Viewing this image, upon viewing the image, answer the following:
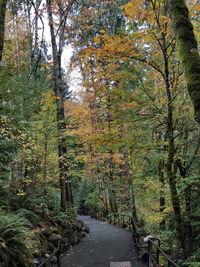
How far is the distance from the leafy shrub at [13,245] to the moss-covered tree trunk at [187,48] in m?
4.40

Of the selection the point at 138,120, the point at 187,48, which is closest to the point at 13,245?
the point at 138,120

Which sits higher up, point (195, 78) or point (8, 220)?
Result: point (195, 78)

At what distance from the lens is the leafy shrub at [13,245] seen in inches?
170

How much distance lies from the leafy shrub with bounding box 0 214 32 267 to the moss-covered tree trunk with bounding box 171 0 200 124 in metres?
4.40

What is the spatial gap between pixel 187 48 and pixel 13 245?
5.18 metres

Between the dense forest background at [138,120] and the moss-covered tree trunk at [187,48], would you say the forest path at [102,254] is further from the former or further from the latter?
the moss-covered tree trunk at [187,48]

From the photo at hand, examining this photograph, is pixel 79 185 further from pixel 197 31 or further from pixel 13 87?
pixel 197 31

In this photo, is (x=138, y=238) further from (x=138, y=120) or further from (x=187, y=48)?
(x=187, y=48)

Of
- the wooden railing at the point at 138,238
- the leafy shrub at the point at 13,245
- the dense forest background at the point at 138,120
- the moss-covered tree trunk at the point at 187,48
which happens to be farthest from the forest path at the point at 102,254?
the moss-covered tree trunk at the point at 187,48

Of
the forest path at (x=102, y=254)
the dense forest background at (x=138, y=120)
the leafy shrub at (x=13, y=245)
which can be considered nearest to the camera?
the leafy shrub at (x=13, y=245)

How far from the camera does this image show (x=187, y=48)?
385 cm

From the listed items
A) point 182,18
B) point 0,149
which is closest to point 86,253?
point 0,149

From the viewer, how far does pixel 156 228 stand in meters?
10.2

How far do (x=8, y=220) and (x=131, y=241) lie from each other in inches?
260
